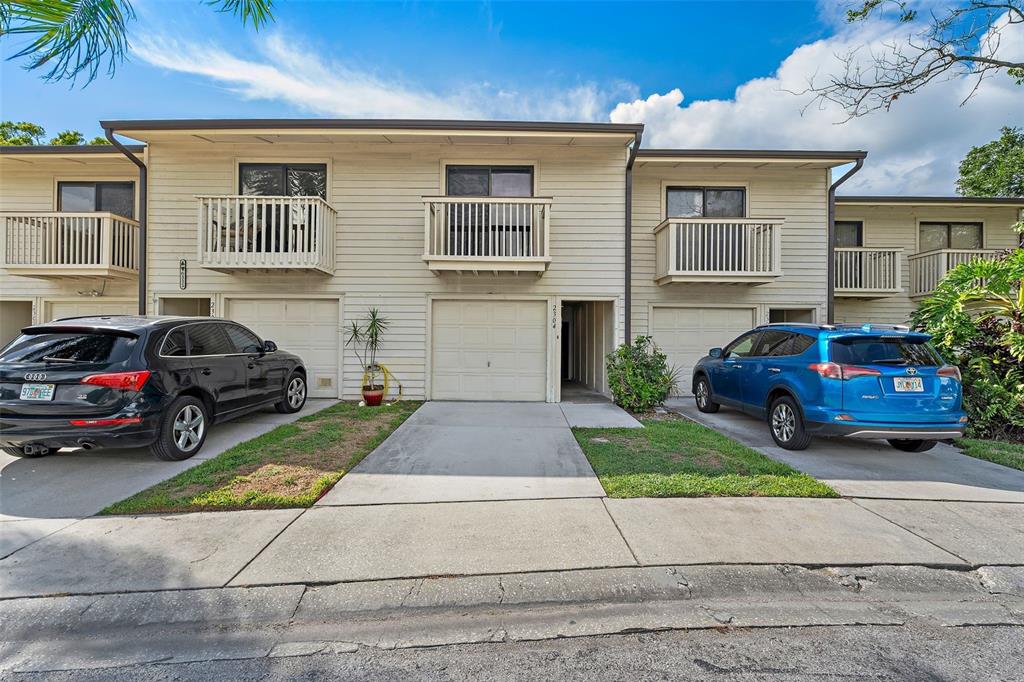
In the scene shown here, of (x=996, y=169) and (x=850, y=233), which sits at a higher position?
(x=996, y=169)

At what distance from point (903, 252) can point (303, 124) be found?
14.2 metres

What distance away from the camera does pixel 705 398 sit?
8.09 m

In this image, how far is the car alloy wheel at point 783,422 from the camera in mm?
5598

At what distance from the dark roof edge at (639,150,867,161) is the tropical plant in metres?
6.46

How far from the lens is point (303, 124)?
331 inches

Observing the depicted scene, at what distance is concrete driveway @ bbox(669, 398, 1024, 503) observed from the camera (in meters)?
4.22

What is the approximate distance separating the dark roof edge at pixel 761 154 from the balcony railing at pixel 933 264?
12.3 ft

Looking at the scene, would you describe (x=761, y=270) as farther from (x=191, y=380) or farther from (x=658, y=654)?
(x=191, y=380)

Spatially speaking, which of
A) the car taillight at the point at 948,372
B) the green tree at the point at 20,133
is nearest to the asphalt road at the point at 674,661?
the car taillight at the point at 948,372

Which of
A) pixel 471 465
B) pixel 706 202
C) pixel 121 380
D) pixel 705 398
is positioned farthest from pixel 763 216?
pixel 121 380

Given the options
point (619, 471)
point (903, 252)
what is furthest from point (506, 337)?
point (903, 252)

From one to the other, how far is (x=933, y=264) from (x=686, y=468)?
10.9 m

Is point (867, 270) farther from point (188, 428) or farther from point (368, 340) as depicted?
point (188, 428)

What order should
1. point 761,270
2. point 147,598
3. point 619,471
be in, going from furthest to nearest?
point 761,270, point 619,471, point 147,598
